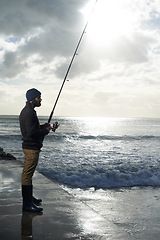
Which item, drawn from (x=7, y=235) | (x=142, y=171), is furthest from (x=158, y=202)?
(x=7, y=235)

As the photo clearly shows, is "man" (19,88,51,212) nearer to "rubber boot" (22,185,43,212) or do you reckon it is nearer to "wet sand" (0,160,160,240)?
"rubber boot" (22,185,43,212)

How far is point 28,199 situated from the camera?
3510 mm

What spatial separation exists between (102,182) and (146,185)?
1469mm

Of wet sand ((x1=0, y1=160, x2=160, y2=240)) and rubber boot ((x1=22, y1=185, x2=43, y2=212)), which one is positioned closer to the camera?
wet sand ((x1=0, y1=160, x2=160, y2=240))

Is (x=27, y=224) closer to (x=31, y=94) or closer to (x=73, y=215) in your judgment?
(x=73, y=215)

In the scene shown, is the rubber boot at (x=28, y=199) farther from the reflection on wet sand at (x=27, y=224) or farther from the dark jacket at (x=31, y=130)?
the dark jacket at (x=31, y=130)

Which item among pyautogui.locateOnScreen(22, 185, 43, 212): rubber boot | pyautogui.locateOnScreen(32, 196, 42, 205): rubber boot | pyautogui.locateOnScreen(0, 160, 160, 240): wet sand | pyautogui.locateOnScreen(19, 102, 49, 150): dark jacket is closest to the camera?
pyautogui.locateOnScreen(0, 160, 160, 240): wet sand

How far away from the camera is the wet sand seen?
292 cm

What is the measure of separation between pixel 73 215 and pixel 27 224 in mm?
693

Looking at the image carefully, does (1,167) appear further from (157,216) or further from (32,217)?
(157,216)

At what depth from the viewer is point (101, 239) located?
2.76 m

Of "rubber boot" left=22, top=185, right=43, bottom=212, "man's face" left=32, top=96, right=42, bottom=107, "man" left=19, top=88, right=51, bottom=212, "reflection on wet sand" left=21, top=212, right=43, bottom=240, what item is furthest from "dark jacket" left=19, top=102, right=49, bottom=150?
"reflection on wet sand" left=21, top=212, right=43, bottom=240

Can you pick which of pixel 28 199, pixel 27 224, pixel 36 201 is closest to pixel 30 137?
pixel 28 199

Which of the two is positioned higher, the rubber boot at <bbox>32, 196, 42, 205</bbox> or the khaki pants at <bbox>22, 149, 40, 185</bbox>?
the khaki pants at <bbox>22, 149, 40, 185</bbox>
